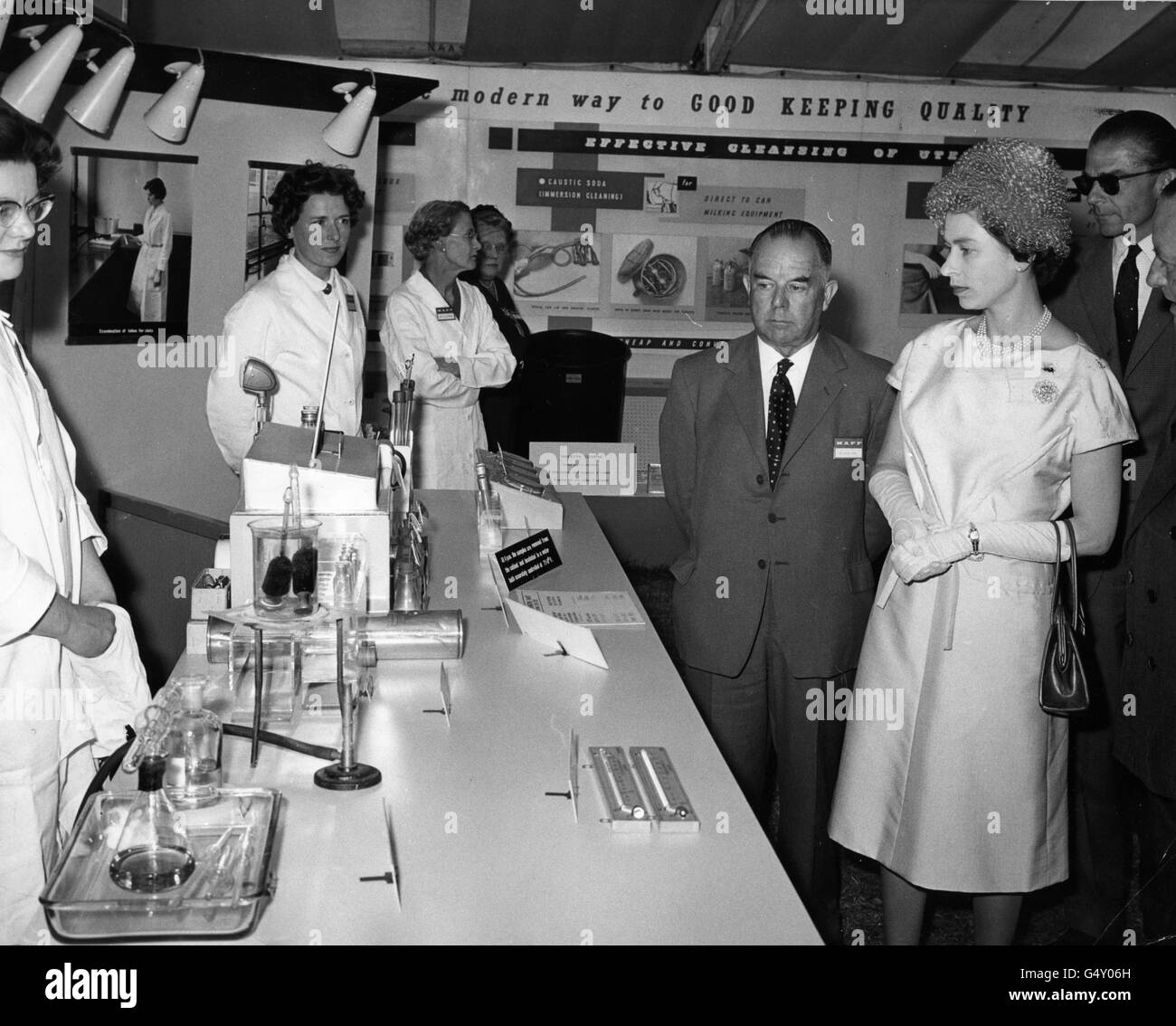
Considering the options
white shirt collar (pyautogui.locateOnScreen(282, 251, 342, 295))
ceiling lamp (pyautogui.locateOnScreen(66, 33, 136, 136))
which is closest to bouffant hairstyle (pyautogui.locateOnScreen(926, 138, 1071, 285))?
white shirt collar (pyautogui.locateOnScreen(282, 251, 342, 295))

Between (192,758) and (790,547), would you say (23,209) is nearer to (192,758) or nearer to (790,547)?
(192,758)

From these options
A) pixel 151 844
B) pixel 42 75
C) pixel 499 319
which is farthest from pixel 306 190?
pixel 151 844

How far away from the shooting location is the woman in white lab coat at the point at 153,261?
4.69 metres

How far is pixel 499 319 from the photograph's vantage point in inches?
244

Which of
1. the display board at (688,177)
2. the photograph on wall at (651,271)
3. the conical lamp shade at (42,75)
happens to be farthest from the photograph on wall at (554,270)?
the conical lamp shade at (42,75)

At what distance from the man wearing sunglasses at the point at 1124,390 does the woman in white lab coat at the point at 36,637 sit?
7.03ft

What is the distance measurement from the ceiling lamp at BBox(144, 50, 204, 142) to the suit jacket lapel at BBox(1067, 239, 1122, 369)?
3274 mm

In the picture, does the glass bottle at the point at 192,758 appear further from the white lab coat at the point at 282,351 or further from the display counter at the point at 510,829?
the white lab coat at the point at 282,351

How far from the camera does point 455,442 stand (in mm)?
5098

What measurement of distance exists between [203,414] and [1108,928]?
369cm

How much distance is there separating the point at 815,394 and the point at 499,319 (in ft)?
11.7

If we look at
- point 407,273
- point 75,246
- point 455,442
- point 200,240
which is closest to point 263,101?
point 200,240

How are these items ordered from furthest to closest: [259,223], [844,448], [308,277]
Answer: [259,223] → [308,277] → [844,448]

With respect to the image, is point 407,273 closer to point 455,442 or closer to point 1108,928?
point 455,442
